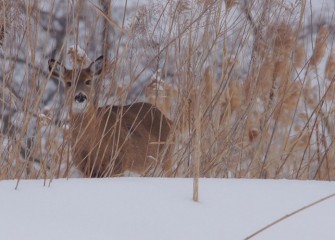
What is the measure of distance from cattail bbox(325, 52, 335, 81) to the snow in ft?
4.45

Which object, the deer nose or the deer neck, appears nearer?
the deer neck

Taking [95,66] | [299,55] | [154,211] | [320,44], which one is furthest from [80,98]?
[154,211]

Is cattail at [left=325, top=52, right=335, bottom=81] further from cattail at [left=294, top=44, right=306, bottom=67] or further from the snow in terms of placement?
the snow

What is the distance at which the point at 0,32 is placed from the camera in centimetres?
228

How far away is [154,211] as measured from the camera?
4.28ft

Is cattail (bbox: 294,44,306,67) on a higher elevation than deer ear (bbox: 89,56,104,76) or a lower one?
higher

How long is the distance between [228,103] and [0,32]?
96 centimetres

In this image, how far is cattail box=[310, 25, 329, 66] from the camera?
2600 mm

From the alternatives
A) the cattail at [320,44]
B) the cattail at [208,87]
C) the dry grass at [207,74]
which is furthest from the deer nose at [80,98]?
the cattail at [320,44]

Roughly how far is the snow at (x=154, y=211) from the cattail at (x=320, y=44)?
1153 millimetres

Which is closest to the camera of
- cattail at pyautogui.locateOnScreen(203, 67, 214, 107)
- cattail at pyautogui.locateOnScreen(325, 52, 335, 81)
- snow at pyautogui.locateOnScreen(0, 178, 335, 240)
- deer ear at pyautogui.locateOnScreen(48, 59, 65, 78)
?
snow at pyautogui.locateOnScreen(0, 178, 335, 240)

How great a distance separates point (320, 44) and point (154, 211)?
4.87 feet

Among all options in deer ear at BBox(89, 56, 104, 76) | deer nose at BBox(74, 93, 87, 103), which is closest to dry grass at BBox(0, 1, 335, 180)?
deer ear at BBox(89, 56, 104, 76)

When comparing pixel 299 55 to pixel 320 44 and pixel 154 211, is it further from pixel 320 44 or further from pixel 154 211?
pixel 154 211
